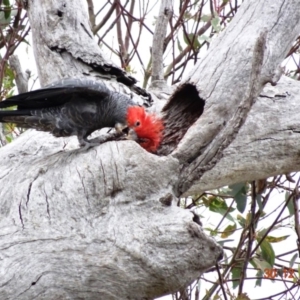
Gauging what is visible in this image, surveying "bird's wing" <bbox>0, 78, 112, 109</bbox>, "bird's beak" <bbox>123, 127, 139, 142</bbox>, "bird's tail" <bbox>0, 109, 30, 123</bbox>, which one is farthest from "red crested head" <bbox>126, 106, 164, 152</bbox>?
"bird's tail" <bbox>0, 109, 30, 123</bbox>

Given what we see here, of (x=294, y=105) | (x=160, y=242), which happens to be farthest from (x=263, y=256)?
(x=160, y=242)

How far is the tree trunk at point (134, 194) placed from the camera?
7.26ft

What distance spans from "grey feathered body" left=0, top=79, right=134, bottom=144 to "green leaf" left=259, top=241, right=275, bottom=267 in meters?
1.16

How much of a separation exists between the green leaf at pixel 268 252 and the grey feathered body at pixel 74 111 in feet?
3.82

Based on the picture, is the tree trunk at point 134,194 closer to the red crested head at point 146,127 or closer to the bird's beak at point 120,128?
the red crested head at point 146,127

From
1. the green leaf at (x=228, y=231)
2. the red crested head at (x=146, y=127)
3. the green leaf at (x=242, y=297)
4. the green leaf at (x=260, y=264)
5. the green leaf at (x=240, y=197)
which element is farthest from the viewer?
the green leaf at (x=228, y=231)

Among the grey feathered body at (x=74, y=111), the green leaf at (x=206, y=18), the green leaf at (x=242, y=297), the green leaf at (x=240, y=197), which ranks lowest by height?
the green leaf at (x=242, y=297)

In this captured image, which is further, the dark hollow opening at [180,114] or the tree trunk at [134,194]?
the dark hollow opening at [180,114]

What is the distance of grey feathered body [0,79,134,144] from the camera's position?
292 cm

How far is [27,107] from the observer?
119 inches

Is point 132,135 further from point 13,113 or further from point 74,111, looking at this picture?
point 13,113

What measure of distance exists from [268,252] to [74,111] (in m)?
1.33

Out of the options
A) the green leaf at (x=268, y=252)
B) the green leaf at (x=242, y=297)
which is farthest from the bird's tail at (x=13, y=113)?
the green leaf at (x=268, y=252)

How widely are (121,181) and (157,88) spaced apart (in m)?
1.07
